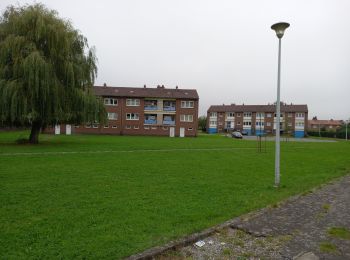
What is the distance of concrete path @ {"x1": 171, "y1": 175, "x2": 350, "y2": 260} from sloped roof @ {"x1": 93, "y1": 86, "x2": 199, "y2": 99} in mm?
52070

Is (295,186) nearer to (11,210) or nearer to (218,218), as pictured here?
(218,218)

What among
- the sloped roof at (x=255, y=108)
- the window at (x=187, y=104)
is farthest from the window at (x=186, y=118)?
the sloped roof at (x=255, y=108)

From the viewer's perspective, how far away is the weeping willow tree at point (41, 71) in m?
21.7

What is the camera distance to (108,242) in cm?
471

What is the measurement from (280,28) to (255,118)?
92.5 meters

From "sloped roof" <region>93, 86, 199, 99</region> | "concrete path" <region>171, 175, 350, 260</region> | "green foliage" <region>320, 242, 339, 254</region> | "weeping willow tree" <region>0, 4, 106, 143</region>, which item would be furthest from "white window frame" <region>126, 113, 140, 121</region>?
"green foliage" <region>320, 242, 339, 254</region>

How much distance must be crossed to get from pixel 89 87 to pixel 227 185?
20.3 meters

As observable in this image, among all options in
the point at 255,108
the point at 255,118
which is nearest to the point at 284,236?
the point at 255,118

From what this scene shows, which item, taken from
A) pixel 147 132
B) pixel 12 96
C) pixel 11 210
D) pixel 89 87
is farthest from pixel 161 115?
pixel 11 210

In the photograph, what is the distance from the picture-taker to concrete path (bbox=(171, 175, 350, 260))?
180 inches

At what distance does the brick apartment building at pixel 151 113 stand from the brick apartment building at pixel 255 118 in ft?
129

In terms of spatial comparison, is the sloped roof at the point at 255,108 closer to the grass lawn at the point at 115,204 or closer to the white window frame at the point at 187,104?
the white window frame at the point at 187,104

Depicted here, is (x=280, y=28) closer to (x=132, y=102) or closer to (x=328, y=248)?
(x=328, y=248)

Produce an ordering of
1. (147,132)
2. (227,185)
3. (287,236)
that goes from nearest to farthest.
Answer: (287,236) → (227,185) → (147,132)
